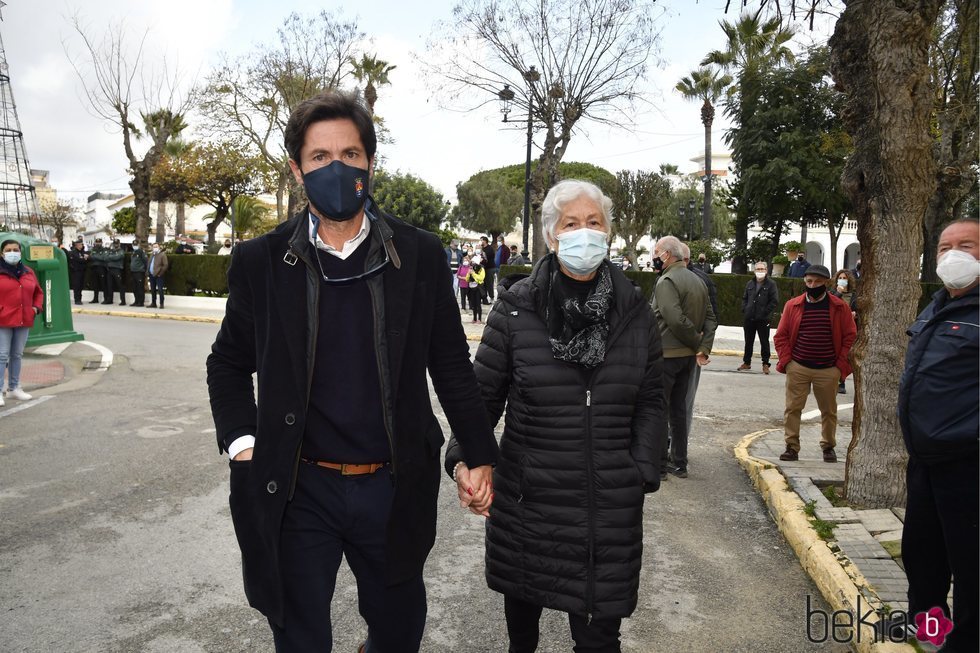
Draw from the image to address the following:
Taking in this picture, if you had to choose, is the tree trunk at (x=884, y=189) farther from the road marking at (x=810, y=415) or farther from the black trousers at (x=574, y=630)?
the road marking at (x=810, y=415)

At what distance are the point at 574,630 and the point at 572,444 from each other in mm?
622

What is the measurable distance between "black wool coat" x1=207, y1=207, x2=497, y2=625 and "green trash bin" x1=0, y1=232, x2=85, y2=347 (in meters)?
10.8

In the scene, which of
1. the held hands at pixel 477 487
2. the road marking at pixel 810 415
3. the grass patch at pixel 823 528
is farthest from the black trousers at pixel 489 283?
the held hands at pixel 477 487

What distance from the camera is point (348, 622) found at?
3633 mm

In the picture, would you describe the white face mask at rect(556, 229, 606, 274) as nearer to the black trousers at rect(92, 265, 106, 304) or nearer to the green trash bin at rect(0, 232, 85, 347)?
the green trash bin at rect(0, 232, 85, 347)

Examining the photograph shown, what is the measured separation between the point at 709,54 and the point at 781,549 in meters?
33.6

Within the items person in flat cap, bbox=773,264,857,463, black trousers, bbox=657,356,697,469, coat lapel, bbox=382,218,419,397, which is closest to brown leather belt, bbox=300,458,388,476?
coat lapel, bbox=382,218,419,397

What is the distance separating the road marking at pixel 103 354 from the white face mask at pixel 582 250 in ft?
32.0

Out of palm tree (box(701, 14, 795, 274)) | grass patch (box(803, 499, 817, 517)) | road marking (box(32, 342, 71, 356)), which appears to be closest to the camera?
grass patch (box(803, 499, 817, 517))

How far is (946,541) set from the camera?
10.5 ft

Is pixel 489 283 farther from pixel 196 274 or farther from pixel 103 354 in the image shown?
pixel 103 354

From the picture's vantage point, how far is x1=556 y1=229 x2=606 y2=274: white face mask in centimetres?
291

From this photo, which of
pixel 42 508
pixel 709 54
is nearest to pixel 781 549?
pixel 42 508

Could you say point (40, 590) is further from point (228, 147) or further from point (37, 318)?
point (228, 147)
